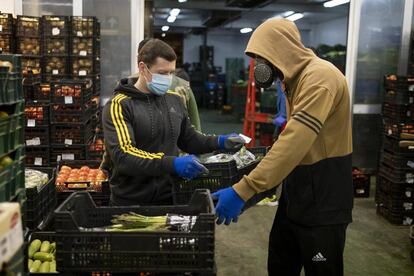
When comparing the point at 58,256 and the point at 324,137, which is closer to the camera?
the point at 58,256

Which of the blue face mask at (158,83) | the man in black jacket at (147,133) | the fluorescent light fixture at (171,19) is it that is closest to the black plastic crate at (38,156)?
the man in black jacket at (147,133)

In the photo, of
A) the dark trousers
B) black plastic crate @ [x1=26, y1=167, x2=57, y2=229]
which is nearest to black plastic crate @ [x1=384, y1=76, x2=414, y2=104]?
the dark trousers

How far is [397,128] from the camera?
550 cm

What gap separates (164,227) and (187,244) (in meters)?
0.18

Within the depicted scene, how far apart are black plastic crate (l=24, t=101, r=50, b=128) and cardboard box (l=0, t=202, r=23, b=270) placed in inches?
176

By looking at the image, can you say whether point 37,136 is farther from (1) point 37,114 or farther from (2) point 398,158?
(2) point 398,158

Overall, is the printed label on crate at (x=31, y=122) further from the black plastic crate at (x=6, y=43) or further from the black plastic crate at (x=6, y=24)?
the black plastic crate at (x=6, y=24)

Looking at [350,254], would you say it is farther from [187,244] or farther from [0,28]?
[0,28]

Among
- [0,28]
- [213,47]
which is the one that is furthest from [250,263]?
[213,47]

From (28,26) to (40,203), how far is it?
3.87 metres

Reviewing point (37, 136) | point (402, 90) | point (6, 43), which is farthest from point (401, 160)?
point (6, 43)

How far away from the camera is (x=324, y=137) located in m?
2.27

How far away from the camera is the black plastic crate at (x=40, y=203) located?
318 cm

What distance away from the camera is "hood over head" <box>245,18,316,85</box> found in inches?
89.8
